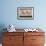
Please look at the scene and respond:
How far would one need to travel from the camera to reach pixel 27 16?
4.16m

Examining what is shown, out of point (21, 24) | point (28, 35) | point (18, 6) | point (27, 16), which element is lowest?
point (28, 35)

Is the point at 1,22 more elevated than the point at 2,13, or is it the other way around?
the point at 2,13

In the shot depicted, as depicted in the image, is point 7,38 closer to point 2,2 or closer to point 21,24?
point 21,24

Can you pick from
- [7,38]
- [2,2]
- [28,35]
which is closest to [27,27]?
[28,35]

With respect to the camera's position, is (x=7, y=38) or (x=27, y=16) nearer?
(x=7, y=38)

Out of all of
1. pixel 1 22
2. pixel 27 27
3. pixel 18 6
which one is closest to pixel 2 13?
pixel 1 22

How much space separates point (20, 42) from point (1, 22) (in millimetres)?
964

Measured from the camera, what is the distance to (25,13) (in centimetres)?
416

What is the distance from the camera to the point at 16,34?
3.66 metres

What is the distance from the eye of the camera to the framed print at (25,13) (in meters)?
4.14

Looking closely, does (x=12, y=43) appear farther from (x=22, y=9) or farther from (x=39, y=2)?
(x=39, y=2)

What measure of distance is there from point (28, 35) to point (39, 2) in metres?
1.16

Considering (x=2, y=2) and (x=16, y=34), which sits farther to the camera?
(x=2, y=2)

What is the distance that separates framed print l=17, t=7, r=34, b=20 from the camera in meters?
4.14
